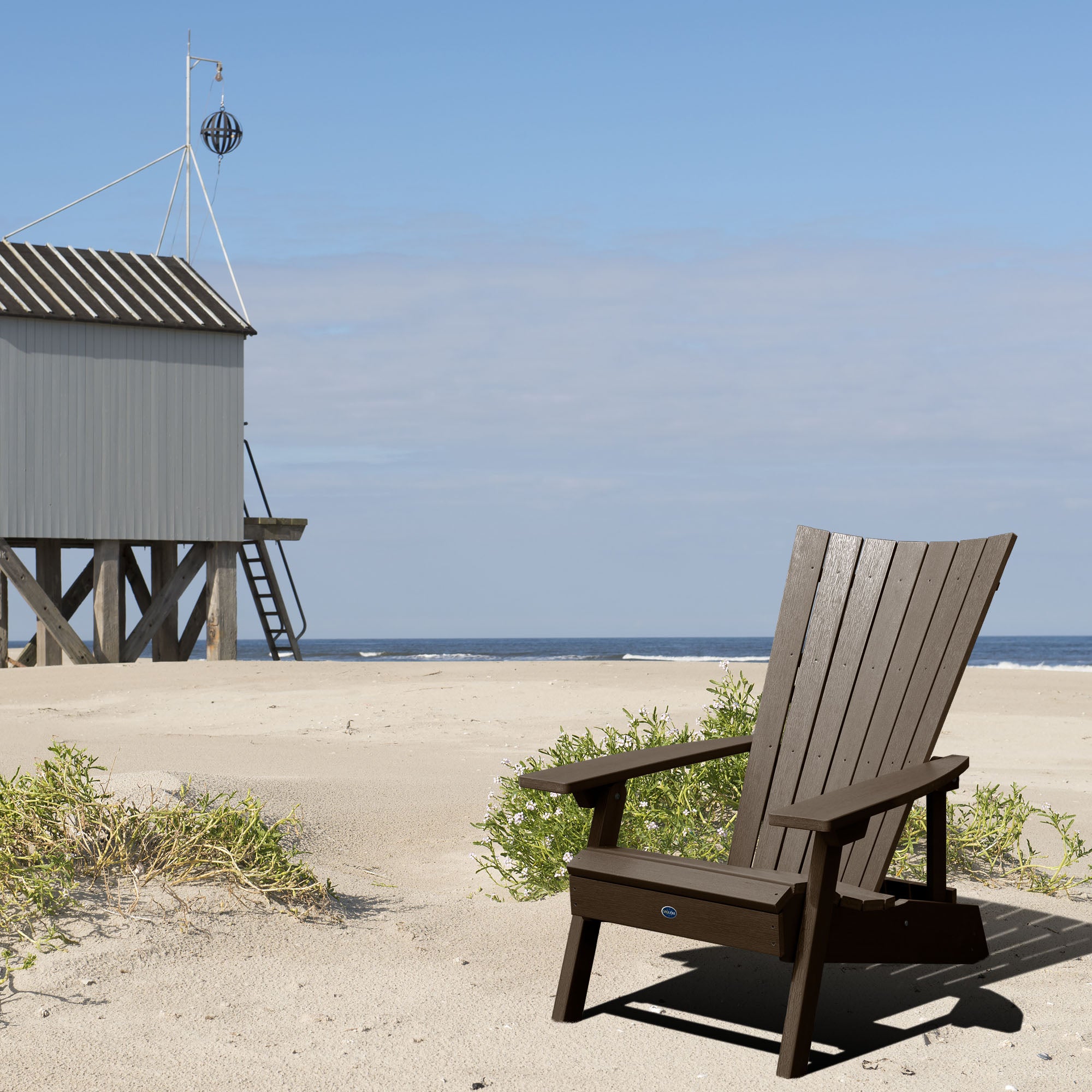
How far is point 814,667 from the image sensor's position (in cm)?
407

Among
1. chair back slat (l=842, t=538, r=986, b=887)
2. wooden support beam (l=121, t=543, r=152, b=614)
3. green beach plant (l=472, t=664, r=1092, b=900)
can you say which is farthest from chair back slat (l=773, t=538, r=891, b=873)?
wooden support beam (l=121, t=543, r=152, b=614)

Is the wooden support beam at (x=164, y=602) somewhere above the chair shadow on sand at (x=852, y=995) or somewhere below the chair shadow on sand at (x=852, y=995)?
above

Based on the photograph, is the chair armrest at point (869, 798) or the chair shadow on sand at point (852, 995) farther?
the chair shadow on sand at point (852, 995)

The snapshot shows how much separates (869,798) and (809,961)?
44 centimetres

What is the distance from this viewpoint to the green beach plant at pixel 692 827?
14.4 ft

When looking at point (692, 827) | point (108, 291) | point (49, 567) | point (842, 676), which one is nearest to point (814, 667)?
point (842, 676)

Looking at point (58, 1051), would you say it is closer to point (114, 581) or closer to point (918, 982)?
point (918, 982)

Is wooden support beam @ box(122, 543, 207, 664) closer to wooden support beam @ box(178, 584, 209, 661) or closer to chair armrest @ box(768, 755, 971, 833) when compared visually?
wooden support beam @ box(178, 584, 209, 661)

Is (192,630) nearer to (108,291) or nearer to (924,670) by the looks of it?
(108,291)

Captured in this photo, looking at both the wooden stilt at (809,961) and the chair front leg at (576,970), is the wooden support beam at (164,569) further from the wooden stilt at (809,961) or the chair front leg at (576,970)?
the wooden stilt at (809,961)

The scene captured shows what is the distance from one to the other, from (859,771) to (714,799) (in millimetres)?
1059

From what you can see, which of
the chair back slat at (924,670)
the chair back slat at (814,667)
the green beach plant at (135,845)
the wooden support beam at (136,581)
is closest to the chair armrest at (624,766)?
the chair back slat at (814,667)

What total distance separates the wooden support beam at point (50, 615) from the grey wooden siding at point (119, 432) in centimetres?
68

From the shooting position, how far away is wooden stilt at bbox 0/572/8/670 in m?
16.7
